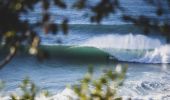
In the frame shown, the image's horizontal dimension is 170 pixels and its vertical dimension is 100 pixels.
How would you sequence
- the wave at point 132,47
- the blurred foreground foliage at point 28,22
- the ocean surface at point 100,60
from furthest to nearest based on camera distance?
1. the wave at point 132,47
2. the ocean surface at point 100,60
3. the blurred foreground foliage at point 28,22

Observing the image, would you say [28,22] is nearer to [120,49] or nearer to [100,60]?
[100,60]

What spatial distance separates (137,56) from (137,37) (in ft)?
11.0

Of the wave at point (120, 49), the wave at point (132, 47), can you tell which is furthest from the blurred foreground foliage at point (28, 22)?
the wave at point (132, 47)

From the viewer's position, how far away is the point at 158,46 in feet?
58.0

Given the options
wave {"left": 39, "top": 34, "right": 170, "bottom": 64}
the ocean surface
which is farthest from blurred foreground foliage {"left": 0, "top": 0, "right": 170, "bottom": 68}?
wave {"left": 39, "top": 34, "right": 170, "bottom": 64}

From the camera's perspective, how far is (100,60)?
15.3 m

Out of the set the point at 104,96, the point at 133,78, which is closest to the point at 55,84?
the point at 133,78

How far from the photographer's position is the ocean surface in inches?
421

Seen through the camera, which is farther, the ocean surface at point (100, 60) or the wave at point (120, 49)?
the wave at point (120, 49)

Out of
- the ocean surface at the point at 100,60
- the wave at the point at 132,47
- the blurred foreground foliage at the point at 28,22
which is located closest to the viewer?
the blurred foreground foliage at the point at 28,22

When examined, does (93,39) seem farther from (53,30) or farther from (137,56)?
(53,30)

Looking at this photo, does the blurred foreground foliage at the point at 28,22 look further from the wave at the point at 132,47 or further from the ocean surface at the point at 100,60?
the wave at the point at 132,47

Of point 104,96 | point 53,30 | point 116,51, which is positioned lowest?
point 116,51

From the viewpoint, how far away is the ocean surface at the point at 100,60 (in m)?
10.7
